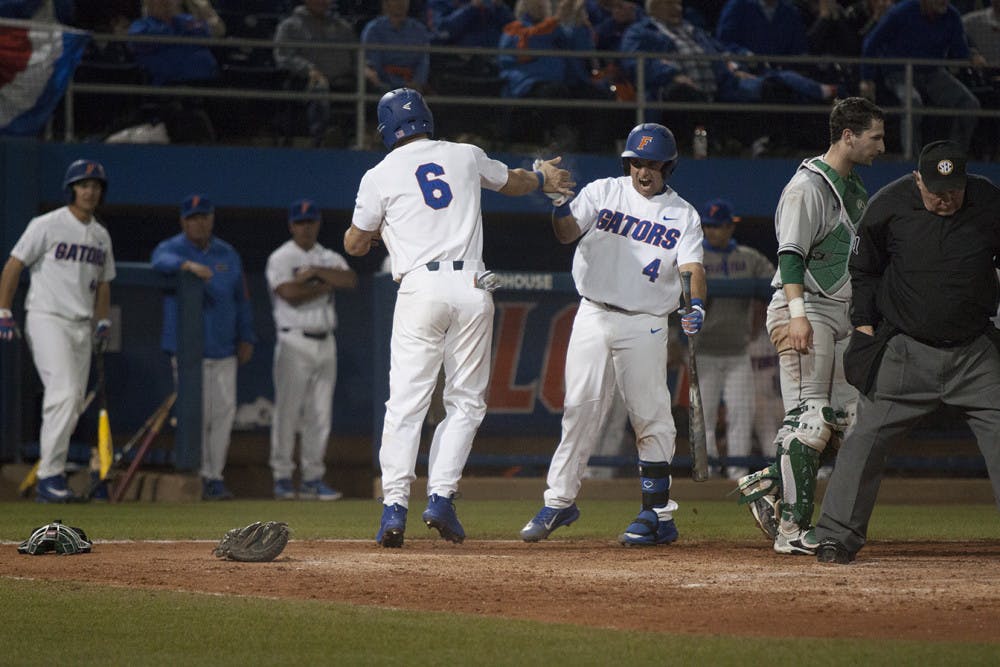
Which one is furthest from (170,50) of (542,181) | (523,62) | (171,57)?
(542,181)

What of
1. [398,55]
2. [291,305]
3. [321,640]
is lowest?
[291,305]

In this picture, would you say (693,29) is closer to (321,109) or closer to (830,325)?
(321,109)

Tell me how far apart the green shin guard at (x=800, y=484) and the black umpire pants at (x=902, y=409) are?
50 cm

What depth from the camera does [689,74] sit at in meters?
13.8

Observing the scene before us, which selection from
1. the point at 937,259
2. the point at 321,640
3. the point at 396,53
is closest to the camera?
the point at 321,640

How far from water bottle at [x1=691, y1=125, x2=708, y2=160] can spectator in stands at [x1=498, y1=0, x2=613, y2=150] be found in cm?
87

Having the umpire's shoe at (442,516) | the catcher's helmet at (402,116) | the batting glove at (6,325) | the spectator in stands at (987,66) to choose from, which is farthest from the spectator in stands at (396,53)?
the umpire's shoe at (442,516)

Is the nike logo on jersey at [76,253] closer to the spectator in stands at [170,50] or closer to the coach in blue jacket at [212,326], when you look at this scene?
the coach in blue jacket at [212,326]

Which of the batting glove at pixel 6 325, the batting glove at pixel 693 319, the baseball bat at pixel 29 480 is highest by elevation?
the batting glove at pixel 693 319

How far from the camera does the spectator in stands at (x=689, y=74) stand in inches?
538

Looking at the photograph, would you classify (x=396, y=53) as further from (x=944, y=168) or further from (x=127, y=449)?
(x=944, y=168)

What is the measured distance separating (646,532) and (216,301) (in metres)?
5.56

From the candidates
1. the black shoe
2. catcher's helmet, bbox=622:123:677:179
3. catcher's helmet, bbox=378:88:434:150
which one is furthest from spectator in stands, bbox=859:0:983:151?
the black shoe

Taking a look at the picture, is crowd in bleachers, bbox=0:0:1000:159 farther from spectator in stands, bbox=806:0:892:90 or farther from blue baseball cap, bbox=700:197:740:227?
blue baseball cap, bbox=700:197:740:227
